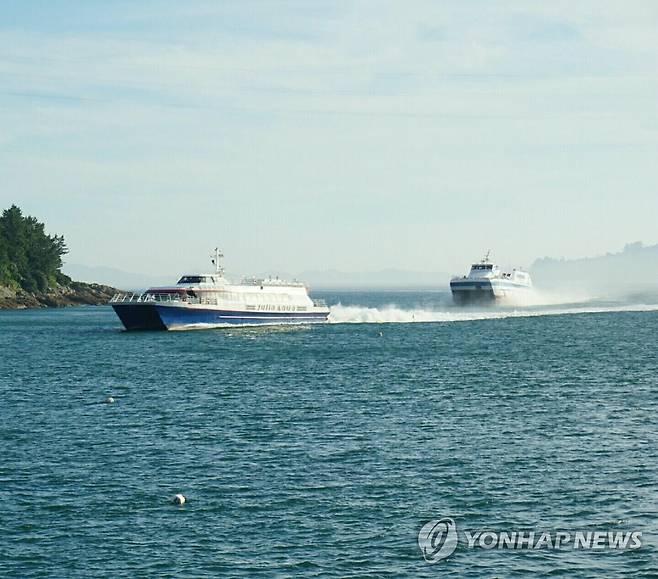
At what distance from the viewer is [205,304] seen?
125 metres

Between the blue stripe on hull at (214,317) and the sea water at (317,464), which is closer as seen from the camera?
the sea water at (317,464)

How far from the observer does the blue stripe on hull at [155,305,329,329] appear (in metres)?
122

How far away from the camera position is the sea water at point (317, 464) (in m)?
33.2

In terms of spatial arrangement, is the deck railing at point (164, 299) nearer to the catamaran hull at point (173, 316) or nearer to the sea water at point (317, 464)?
the catamaran hull at point (173, 316)

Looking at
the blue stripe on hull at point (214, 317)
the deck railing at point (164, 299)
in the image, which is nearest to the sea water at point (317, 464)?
the blue stripe on hull at point (214, 317)

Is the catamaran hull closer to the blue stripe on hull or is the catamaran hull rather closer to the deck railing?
the blue stripe on hull

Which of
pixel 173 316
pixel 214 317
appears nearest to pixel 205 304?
pixel 214 317

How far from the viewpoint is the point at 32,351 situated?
104625 mm

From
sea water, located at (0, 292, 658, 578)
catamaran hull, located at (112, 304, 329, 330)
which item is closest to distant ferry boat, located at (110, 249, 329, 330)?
catamaran hull, located at (112, 304, 329, 330)

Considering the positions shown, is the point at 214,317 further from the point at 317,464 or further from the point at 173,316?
the point at 317,464

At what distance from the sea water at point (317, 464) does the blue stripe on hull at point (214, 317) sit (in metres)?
28.2

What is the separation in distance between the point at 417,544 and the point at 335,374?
157 feet

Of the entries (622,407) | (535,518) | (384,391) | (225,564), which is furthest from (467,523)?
(384,391)

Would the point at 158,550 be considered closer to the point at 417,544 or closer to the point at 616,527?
the point at 417,544
